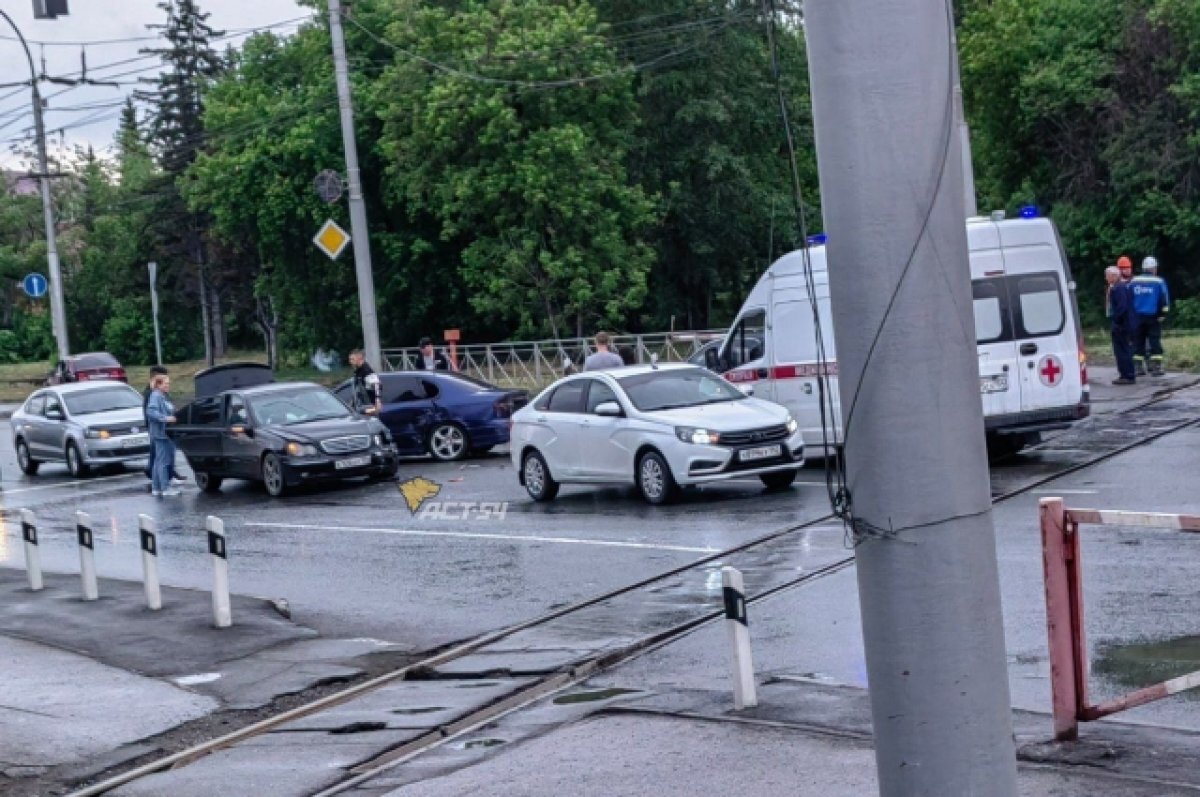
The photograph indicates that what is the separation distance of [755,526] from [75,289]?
80729 mm

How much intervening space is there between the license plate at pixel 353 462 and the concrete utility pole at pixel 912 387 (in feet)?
67.3

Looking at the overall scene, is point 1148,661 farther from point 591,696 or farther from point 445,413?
point 445,413

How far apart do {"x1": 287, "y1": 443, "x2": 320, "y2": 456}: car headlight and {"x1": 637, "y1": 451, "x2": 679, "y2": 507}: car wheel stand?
21.2 feet

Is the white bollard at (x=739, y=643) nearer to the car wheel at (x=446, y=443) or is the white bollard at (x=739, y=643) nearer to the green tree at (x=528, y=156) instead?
the car wheel at (x=446, y=443)

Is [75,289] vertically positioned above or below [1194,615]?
above

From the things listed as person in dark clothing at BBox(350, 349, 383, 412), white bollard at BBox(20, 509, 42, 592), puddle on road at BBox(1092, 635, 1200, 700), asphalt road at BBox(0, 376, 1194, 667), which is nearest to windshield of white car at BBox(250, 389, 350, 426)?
asphalt road at BBox(0, 376, 1194, 667)

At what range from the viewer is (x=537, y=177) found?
4666cm

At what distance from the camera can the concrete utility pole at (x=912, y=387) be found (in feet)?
12.3

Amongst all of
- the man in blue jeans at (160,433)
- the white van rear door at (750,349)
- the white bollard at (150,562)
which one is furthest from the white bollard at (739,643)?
the man in blue jeans at (160,433)

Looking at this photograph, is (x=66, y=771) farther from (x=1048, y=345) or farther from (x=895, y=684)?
(x=1048, y=345)

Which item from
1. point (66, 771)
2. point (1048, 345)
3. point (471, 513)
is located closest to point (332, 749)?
point (66, 771)

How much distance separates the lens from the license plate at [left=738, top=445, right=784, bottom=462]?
18578 mm

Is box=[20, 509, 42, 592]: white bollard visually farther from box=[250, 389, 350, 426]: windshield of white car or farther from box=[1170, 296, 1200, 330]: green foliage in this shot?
box=[1170, 296, 1200, 330]: green foliage

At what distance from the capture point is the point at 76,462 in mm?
30391
